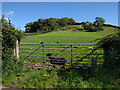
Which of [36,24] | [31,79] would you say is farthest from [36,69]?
[36,24]

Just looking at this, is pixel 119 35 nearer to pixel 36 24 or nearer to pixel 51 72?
pixel 51 72

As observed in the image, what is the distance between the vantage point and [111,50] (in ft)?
18.5

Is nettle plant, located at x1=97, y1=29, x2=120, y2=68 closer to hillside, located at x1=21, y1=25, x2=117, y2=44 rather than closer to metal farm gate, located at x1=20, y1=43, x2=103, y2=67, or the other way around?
metal farm gate, located at x1=20, y1=43, x2=103, y2=67

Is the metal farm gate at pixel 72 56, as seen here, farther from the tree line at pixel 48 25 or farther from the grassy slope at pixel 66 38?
the tree line at pixel 48 25

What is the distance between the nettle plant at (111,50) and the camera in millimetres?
5469

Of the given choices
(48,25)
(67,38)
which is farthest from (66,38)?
(48,25)

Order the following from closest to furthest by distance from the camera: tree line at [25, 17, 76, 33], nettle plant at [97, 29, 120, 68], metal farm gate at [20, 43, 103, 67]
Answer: nettle plant at [97, 29, 120, 68]
metal farm gate at [20, 43, 103, 67]
tree line at [25, 17, 76, 33]

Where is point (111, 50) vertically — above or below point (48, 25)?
below

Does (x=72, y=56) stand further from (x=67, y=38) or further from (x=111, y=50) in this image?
(x=67, y=38)

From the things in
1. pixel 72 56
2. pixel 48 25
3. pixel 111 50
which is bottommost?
pixel 72 56

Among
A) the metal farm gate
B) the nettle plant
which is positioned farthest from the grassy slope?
the nettle plant

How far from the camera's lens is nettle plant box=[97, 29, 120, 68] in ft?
17.9

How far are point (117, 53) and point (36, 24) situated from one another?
60880mm

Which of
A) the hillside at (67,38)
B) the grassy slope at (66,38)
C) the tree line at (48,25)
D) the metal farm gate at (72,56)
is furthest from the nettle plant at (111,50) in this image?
the tree line at (48,25)
